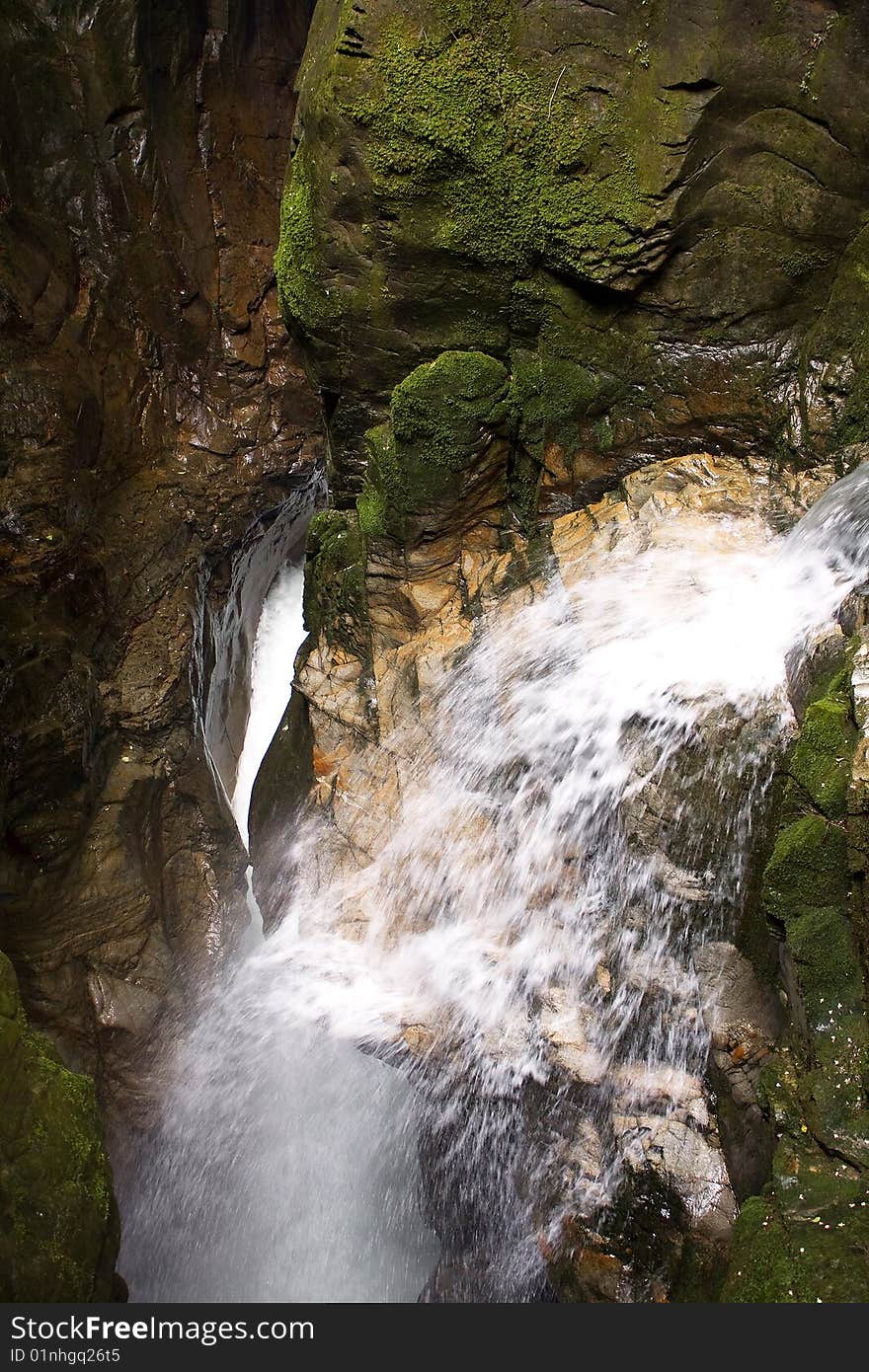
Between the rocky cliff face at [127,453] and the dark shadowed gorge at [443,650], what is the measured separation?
44mm

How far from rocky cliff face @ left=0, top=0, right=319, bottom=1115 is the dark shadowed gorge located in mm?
44

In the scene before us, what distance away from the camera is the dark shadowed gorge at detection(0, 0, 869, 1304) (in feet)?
19.2

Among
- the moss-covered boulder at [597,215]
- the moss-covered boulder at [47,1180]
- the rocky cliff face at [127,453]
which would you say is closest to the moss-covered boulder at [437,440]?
the moss-covered boulder at [597,215]

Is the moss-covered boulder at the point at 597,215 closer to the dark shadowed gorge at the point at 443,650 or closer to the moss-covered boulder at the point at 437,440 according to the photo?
the dark shadowed gorge at the point at 443,650

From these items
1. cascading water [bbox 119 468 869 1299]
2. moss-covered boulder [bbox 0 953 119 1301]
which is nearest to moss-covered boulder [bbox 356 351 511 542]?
cascading water [bbox 119 468 869 1299]

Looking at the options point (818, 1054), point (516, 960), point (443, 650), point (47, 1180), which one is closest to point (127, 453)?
point (443, 650)

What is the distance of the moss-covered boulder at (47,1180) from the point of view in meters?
4.94

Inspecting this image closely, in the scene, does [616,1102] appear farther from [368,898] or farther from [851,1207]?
[368,898]

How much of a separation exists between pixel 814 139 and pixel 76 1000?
32.1 ft

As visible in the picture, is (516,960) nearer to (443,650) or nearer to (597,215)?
(443,650)

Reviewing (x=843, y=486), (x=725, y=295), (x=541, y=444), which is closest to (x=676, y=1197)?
(x=843, y=486)

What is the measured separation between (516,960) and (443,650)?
9.19ft

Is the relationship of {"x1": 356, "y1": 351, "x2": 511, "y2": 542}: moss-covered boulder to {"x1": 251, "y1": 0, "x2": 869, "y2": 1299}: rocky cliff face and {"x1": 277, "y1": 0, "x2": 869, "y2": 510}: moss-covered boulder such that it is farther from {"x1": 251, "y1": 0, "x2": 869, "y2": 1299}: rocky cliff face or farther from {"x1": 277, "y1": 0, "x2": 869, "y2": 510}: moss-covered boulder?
{"x1": 277, "y1": 0, "x2": 869, "y2": 510}: moss-covered boulder

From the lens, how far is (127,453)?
10500 millimetres
